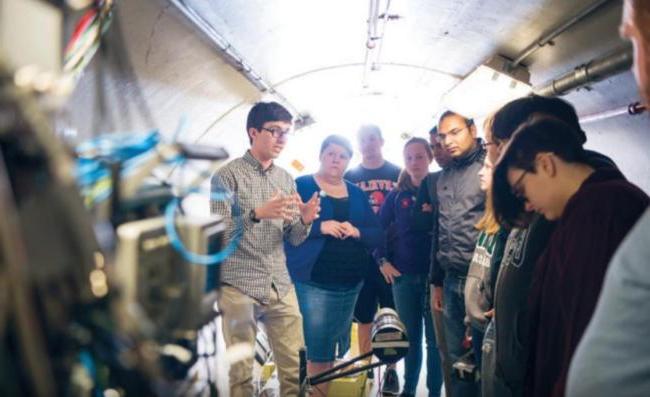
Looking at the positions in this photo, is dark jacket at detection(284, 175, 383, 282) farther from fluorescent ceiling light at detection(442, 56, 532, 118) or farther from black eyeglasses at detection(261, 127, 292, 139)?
fluorescent ceiling light at detection(442, 56, 532, 118)

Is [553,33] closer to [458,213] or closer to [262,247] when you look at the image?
[458,213]

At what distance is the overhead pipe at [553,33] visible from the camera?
2.93 meters

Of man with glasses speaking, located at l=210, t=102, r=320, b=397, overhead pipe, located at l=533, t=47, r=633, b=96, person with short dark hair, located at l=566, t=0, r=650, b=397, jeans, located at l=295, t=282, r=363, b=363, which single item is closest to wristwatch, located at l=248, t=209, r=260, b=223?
man with glasses speaking, located at l=210, t=102, r=320, b=397

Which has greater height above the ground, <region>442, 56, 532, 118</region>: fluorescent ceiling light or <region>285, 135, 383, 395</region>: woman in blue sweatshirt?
<region>442, 56, 532, 118</region>: fluorescent ceiling light

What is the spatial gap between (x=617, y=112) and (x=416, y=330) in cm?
244

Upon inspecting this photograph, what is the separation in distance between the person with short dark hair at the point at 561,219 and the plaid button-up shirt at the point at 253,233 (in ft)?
4.85

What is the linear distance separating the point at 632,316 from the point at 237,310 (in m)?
2.18

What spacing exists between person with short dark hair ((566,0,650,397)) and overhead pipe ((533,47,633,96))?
8.40 ft

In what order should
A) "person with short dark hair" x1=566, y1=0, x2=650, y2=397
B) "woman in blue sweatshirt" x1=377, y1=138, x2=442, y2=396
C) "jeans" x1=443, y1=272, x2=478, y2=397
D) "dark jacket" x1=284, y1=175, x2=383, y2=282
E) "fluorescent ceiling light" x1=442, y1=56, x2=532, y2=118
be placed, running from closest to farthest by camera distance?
"person with short dark hair" x1=566, y1=0, x2=650, y2=397 < "jeans" x1=443, y1=272, x2=478, y2=397 < "dark jacket" x1=284, y1=175, x2=383, y2=282 < "woman in blue sweatshirt" x1=377, y1=138, x2=442, y2=396 < "fluorescent ceiling light" x1=442, y1=56, x2=532, y2=118

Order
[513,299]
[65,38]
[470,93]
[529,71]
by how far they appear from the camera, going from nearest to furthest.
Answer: [65,38], [513,299], [529,71], [470,93]

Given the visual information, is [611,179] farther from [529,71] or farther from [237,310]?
[529,71]

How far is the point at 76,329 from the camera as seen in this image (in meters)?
0.73

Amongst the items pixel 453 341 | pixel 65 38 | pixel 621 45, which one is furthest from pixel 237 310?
pixel 621 45

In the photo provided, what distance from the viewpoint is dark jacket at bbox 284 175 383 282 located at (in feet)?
10.9
